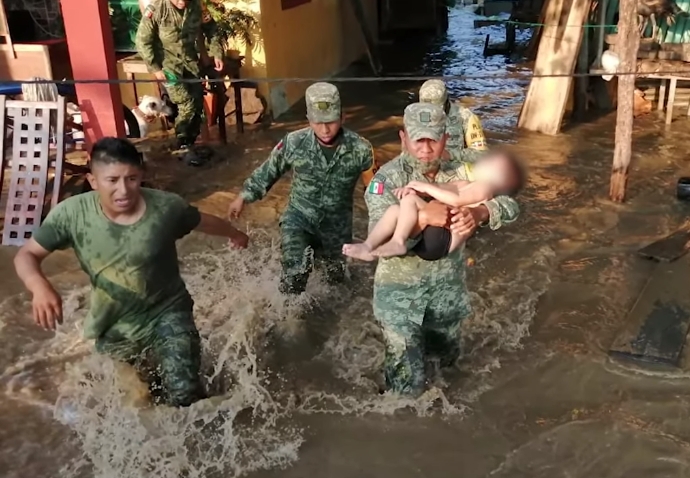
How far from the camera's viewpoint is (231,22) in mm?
9234

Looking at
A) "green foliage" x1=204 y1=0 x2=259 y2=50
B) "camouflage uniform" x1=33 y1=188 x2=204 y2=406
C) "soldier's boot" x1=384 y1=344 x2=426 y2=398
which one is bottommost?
"soldier's boot" x1=384 y1=344 x2=426 y2=398

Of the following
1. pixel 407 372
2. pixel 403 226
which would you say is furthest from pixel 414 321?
pixel 403 226

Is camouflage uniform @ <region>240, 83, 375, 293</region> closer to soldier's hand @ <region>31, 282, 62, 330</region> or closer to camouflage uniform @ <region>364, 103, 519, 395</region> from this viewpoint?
camouflage uniform @ <region>364, 103, 519, 395</region>

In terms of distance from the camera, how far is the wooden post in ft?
21.7

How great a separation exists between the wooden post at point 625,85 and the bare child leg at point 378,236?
396 centimetres

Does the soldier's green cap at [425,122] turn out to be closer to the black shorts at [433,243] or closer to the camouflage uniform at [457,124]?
the black shorts at [433,243]

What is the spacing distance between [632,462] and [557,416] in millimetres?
493

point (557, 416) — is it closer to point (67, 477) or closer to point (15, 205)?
point (67, 477)

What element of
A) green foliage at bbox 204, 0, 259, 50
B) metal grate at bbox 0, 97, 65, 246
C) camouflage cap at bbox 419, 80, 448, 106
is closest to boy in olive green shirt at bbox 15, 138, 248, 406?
camouflage cap at bbox 419, 80, 448, 106

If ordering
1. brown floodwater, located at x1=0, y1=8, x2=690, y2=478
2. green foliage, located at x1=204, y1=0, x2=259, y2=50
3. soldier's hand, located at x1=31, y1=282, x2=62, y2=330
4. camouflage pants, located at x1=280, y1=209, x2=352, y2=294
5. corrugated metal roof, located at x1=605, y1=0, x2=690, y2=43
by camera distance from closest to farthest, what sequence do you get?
1. soldier's hand, located at x1=31, y1=282, x2=62, y2=330
2. brown floodwater, located at x1=0, y1=8, x2=690, y2=478
3. camouflage pants, located at x1=280, y1=209, x2=352, y2=294
4. green foliage, located at x1=204, y1=0, x2=259, y2=50
5. corrugated metal roof, located at x1=605, y1=0, x2=690, y2=43

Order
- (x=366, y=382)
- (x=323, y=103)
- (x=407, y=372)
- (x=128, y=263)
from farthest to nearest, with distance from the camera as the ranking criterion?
(x=323, y=103) → (x=366, y=382) → (x=407, y=372) → (x=128, y=263)

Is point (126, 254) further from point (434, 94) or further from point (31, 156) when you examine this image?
point (31, 156)

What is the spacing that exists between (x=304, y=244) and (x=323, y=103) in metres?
1.00

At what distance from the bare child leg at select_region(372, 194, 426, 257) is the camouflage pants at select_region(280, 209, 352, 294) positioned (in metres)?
1.55
